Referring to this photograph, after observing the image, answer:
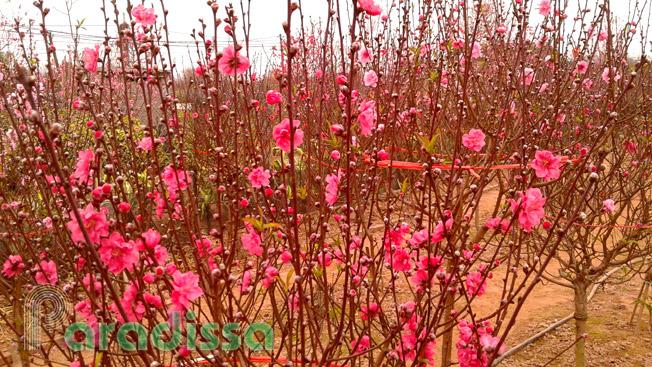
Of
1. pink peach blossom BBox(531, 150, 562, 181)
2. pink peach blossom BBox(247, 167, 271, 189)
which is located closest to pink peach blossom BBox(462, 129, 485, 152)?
pink peach blossom BBox(531, 150, 562, 181)

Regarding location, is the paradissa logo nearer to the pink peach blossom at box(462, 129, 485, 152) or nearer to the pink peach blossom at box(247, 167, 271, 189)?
the pink peach blossom at box(247, 167, 271, 189)

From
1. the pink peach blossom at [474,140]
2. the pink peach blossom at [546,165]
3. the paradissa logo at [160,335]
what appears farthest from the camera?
the pink peach blossom at [474,140]

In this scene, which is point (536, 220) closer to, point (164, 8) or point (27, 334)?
point (164, 8)

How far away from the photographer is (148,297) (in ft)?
4.62

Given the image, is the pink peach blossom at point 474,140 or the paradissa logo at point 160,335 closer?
the paradissa logo at point 160,335

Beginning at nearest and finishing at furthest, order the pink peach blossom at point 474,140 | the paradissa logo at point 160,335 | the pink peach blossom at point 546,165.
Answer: the paradissa logo at point 160,335
the pink peach blossom at point 546,165
the pink peach blossom at point 474,140

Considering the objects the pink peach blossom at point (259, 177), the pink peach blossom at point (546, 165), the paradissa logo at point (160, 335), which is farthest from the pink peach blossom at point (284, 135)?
the pink peach blossom at point (546, 165)

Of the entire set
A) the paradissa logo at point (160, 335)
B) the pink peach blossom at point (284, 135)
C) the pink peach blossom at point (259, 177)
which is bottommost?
the paradissa logo at point (160, 335)

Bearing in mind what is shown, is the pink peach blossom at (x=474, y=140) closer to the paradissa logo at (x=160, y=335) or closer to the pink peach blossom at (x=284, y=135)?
the pink peach blossom at (x=284, y=135)

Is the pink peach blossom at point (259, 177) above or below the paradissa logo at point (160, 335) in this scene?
above

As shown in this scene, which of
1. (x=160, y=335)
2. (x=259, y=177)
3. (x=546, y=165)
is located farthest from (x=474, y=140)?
(x=160, y=335)

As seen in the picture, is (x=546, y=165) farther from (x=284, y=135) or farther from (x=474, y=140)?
(x=284, y=135)

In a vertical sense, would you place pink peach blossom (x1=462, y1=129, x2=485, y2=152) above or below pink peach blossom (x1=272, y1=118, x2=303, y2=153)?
below

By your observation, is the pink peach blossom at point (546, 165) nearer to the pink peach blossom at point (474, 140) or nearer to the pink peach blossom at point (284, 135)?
the pink peach blossom at point (474, 140)
